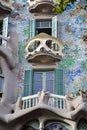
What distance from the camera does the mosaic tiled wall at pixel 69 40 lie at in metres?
17.8

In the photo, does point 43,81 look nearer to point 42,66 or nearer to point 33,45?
point 42,66

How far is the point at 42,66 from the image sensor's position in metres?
18.3

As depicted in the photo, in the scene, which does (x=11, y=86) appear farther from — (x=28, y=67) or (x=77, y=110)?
(x=77, y=110)

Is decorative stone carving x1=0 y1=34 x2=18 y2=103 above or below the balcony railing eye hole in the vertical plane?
below

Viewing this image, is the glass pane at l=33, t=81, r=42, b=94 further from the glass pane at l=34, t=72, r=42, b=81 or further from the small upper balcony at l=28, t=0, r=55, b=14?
the small upper balcony at l=28, t=0, r=55, b=14

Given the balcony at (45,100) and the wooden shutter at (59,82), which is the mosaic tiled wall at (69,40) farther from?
the balcony at (45,100)

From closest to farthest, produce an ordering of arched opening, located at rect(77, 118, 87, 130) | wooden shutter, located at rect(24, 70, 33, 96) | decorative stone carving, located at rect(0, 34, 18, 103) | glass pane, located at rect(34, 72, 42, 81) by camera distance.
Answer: arched opening, located at rect(77, 118, 87, 130) → decorative stone carving, located at rect(0, 34, 18, 103) → wooden shutter, located at rect(24, 70, 33, 96) → glass pane, located at rect(34, 72, 42, 81)

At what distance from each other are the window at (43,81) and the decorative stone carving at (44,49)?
56 centimetres

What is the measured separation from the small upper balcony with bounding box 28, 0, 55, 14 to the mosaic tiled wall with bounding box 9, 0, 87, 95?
0.42 m

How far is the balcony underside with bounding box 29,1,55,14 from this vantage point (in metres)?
19.9

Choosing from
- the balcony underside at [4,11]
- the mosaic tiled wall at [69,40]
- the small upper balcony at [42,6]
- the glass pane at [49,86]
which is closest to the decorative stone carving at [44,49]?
the mosaic tiled wall at [69,40]

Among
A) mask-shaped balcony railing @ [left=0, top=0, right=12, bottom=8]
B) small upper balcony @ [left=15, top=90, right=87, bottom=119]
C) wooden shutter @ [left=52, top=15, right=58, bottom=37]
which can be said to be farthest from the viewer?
mask-shaped balcony railing @ [left=0, top=0, right=12, bottom=8]

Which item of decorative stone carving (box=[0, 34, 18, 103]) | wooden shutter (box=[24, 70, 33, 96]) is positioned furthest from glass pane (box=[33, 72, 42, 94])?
decorative stone carving (box=[0, 34, 18, 103])

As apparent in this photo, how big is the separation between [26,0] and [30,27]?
188cm
